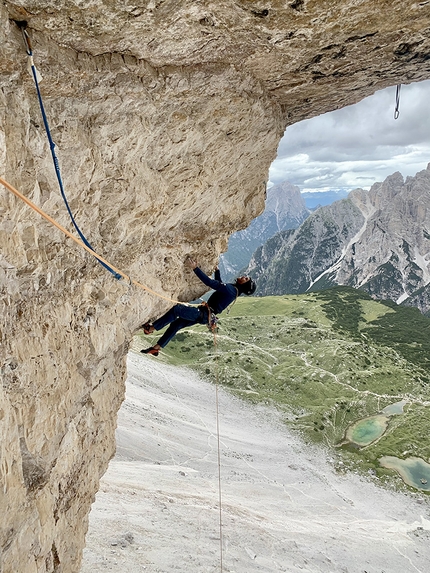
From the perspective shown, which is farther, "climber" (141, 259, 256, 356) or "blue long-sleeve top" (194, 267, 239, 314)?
"climber" (141, 259, 256, 356)

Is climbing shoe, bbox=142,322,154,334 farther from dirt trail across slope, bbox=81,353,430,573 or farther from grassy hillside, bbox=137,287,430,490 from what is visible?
grassy hillside, bbox=137,287,430,490

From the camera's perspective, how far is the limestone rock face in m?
5.25

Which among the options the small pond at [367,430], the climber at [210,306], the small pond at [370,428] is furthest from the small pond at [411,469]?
the climber at [210,306]

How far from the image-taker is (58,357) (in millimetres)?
7074

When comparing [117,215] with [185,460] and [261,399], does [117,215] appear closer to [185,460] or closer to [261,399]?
[185,460]

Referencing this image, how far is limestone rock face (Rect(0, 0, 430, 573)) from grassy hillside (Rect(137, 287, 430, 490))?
4377cm

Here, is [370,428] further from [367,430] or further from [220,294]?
[220,294]

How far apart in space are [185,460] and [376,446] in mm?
26353

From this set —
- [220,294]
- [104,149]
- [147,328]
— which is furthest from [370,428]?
[104,149]

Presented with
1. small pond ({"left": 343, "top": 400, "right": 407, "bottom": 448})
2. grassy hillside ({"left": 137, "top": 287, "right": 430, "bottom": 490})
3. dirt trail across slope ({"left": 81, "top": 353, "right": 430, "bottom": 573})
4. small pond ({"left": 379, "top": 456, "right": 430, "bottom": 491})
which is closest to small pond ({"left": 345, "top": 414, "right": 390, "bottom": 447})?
small pond ({"left": 343, "top": 400, "right": 407, "bottom": 448})

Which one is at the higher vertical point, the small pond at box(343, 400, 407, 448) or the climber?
the climber

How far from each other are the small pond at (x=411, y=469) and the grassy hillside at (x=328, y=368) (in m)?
0.95

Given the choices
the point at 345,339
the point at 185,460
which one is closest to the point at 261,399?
the point at 185,460

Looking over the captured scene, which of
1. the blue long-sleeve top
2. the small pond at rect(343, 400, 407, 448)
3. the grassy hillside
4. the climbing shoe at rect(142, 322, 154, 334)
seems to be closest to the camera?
the blue long-sleeve top
